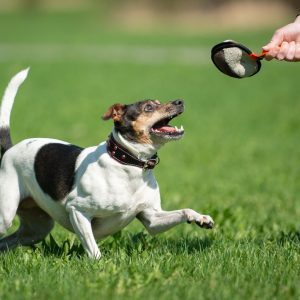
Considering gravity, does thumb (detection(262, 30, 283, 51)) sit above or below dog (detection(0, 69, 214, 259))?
above

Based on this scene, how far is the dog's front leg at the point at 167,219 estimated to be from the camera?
5.65 meters

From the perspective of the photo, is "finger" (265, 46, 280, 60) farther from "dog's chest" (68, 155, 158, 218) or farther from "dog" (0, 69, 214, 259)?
"dog's chest" (68, 155, 158, 218)

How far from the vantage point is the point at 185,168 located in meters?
12.2

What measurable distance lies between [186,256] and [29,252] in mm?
1361

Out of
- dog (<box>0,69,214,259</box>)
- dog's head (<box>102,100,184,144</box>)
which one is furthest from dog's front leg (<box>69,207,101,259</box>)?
dog's head (<box>102,100,184,144</box>)

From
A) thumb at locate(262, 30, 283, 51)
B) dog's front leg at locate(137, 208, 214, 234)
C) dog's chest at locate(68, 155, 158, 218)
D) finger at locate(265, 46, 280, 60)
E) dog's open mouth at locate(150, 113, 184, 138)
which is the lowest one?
dog's front leg at locate(137, 208, 214, 234)

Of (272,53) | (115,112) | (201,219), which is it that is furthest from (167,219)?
(272,53)

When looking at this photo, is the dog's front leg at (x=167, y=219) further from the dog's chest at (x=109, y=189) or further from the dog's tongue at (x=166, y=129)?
the dog's tongue at (x=166, y=129)

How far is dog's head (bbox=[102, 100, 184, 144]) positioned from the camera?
571cm

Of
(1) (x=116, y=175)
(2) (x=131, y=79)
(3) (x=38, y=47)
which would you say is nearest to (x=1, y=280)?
(1) (x=116, y=175)

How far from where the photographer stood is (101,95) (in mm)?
19812

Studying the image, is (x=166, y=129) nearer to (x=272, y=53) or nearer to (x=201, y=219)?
(x=201, y=219)

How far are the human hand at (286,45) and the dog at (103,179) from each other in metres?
0.88

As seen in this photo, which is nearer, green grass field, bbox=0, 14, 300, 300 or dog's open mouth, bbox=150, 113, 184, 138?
green grass field, bbox=0, 14, 300, 300
